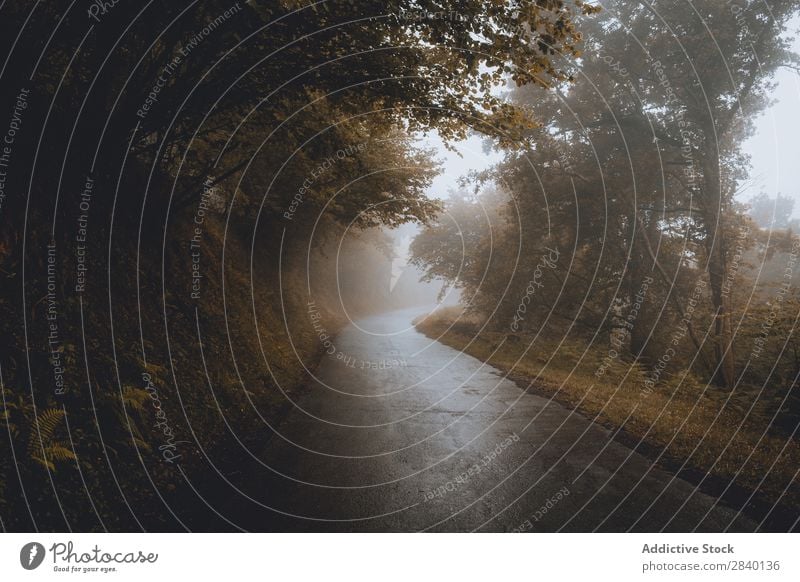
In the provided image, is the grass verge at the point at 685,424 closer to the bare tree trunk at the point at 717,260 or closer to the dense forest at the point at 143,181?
the bare tree trunk at the point at 717,260

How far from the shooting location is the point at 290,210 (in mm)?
15133

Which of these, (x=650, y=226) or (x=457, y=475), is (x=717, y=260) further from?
(x=457, y=475)

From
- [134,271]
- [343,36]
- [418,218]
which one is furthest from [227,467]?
[418,218]

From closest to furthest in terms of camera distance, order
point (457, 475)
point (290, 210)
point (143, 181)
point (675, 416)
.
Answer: point (457, 475) → point (675, 416) → point (143, 181) → point (290, 210)

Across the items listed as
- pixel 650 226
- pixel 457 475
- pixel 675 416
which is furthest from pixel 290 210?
pixel 650 226

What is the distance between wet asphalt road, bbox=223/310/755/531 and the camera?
13.5 ft

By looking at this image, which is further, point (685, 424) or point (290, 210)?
point (290, 210)

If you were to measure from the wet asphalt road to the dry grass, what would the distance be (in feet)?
2.67

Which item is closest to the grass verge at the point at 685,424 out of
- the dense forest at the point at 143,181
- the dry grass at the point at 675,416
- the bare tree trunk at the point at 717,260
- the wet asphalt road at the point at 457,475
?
the dry grass at the point at 675,416

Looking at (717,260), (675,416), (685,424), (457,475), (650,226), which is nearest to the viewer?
(457,475)

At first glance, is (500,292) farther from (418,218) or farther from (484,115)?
(484,115)

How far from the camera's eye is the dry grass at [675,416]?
542 centimetres

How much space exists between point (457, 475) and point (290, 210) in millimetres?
12814
